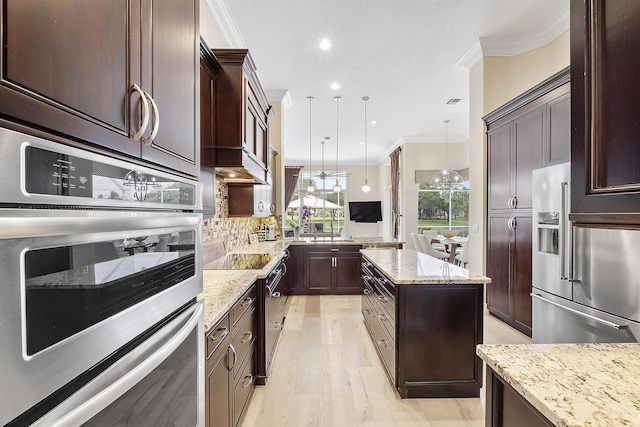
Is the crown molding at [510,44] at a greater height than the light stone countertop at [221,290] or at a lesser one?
greater

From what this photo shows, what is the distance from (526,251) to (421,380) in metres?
1.87

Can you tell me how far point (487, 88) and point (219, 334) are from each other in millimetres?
4047

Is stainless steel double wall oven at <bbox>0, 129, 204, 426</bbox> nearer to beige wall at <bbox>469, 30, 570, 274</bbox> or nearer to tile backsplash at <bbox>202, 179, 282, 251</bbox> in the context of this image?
tile backsplash at <bbox>202, 179, 282, 251</bbox>

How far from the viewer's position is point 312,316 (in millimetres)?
4195

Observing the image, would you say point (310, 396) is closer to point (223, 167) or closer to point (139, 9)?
point (223, 167)

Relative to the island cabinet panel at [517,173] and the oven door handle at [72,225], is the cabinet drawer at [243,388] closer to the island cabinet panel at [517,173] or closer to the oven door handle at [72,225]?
the oven door handle at [72,225]

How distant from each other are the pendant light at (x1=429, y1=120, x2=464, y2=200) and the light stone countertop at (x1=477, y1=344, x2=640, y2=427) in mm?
6144

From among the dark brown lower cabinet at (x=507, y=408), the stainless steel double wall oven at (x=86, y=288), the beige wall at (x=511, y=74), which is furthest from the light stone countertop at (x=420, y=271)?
the beige wall at (x=511, y=74)

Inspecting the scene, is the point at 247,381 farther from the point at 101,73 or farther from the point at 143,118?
the point at 101,73

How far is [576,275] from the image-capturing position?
2.28m

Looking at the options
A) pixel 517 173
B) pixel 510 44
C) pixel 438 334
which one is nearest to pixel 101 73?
pixel 438 334

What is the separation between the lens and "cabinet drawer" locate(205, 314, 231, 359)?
1314 millimetres

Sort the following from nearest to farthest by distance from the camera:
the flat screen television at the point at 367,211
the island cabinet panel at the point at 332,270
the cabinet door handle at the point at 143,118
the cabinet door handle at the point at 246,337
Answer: the cabinet door handle at the point at 143,118 → the cabinet door handle at the point at 246,337 → the island cabinet panel at the point at 332,270 → the flat screen television at the point at 367,211

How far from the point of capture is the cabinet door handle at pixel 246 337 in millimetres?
Answer: 1968
